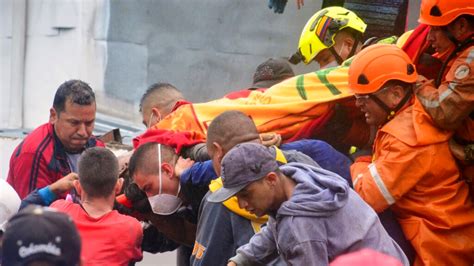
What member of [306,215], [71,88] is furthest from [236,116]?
[71,88]

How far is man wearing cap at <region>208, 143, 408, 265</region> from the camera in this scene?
458 centimetres

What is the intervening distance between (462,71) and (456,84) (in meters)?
0.07

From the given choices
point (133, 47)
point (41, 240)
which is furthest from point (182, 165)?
point (133, 47)

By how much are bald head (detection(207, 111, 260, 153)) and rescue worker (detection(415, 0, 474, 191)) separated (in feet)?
2.75

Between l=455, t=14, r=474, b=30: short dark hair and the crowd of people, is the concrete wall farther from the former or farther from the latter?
l=455, t=14, r=474, b=30: short dark hair

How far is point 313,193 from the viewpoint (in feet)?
15.4

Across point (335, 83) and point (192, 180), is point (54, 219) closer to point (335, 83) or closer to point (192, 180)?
point (192, 180)

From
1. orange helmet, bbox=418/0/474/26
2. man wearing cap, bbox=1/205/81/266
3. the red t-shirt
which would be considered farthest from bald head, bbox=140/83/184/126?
man wearing cap, bbox=1/205/81/266

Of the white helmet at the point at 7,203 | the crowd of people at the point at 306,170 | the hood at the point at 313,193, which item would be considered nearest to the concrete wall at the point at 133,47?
the crowd of people at the point at 306,170

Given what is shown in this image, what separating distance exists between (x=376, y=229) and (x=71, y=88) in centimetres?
250

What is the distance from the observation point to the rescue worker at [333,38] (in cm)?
655

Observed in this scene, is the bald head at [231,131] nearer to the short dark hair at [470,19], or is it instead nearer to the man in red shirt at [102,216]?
the man in red shirt at [102,216]

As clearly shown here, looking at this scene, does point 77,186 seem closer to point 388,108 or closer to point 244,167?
point 244,167

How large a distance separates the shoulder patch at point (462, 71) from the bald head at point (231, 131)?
98 cm
